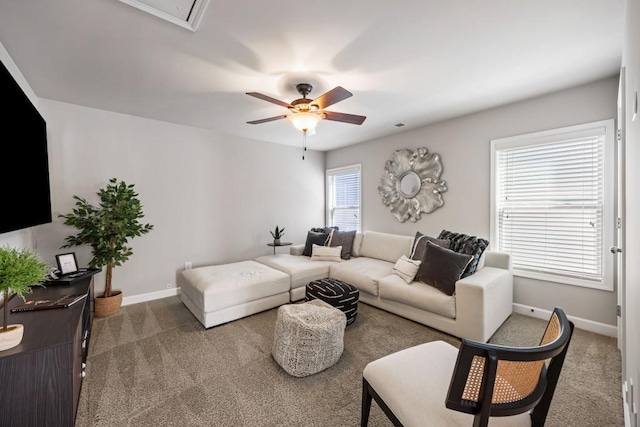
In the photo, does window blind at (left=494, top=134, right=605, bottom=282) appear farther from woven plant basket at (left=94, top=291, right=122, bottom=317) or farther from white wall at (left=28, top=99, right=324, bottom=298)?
woven plant basket at (left=94, top=291, right=122, bottom=317)

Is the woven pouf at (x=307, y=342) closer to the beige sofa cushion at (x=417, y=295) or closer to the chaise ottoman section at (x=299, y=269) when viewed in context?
the beige sofa cushion at (x=417, y=295)

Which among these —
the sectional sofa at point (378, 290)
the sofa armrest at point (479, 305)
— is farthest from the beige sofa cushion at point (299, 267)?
the sofa armrest at point (479, 305)

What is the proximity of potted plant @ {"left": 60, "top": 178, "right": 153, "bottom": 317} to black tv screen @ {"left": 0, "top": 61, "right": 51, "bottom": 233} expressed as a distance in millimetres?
536

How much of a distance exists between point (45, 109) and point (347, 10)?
3.48 meters

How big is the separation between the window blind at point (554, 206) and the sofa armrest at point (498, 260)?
0.24 metres

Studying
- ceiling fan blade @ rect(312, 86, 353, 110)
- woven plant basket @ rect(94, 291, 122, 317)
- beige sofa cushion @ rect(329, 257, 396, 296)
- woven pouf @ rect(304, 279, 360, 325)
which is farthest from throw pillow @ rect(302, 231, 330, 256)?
woven plant basket @ rect(94, 291, 122, 317)

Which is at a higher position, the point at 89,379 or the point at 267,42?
the point at 267,42

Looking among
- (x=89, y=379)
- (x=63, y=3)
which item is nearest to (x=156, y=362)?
(x=89, y=379)

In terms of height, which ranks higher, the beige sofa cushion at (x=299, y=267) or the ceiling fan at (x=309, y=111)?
the ceiling fan at (x=309, y=111)

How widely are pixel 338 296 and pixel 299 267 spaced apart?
103cm

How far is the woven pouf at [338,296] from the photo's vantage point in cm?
271

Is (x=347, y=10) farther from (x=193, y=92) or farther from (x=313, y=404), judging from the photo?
(x=313, y=404)

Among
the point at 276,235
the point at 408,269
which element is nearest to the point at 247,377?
the point at 408,269

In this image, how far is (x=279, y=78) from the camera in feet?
8.13
